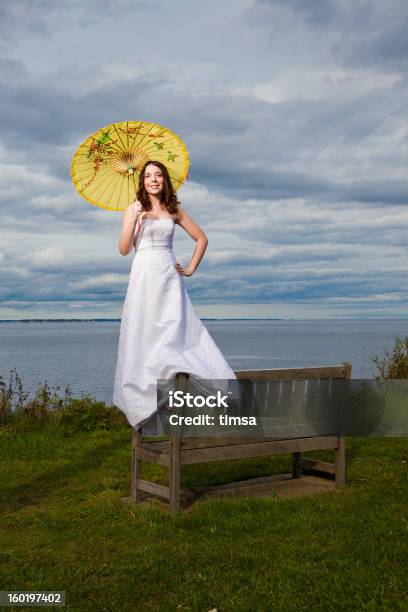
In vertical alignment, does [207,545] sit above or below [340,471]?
below

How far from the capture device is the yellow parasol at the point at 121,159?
6285mm

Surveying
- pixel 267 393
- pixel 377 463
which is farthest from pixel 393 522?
pixel 377 463

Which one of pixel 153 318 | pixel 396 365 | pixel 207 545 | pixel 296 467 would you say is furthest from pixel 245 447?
pixel 396 365

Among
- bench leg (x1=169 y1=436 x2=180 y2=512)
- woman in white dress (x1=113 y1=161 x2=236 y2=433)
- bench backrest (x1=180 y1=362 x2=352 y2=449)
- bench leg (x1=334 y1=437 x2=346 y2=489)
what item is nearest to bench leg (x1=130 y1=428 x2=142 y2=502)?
woman in white dress (x1=113 y1=161 x2=236 y2=433)

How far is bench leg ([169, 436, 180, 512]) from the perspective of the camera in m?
6.00

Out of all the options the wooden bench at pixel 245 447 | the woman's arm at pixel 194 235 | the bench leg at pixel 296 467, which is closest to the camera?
A: the wooden bench at pixel 245 447

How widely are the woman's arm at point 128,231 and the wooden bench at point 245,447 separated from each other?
1.27 meters

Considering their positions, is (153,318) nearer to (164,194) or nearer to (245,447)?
(164,194)

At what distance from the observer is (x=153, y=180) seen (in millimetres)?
6242

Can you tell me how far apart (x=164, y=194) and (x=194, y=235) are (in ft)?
1.78

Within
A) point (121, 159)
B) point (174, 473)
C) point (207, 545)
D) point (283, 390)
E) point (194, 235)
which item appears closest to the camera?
point (207, 545)

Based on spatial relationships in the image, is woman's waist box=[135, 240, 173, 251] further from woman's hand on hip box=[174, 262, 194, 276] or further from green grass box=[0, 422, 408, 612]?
green grass box=[0, 422, 408, 612]

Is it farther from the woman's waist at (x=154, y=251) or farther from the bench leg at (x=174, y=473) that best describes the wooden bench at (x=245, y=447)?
the woman's waist at (x=154, y=251)

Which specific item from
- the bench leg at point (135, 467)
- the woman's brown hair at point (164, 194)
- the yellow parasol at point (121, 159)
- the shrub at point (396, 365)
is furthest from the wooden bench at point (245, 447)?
the shrub at point (396, 365)
